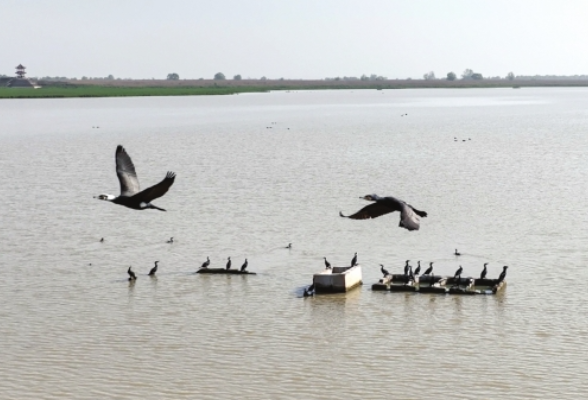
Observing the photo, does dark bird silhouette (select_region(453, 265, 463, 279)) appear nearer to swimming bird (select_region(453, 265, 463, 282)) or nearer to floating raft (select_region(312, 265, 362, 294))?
swimming bird (select_region(453, 265, 463, 282))

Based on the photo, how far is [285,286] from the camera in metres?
38.2

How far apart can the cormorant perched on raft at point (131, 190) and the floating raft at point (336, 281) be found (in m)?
15.2

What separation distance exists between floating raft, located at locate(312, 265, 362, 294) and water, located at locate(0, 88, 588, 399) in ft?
1.65

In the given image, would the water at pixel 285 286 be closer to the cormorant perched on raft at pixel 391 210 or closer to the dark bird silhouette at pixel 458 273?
A: the dark bird silhouette at pixel 458 273

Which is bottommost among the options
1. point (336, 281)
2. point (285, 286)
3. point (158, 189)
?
point (285, 286)

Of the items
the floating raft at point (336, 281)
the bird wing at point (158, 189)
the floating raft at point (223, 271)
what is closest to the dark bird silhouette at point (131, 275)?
the floating raft at point (223, 271)

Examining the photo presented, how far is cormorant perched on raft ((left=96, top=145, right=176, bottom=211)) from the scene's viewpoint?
18875 millimetres

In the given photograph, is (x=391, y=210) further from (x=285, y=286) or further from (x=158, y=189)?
(x=285, y=286)

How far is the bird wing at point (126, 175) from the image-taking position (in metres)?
22.0

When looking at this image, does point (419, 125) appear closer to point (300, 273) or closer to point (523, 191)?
point (523, 191)

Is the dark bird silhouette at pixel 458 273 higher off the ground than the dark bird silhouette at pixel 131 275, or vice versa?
the dark bird silhouette at pixel 458 273

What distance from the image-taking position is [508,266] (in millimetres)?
40781

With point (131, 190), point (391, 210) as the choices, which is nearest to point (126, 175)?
point (131, 190)

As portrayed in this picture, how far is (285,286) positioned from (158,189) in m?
19.8
